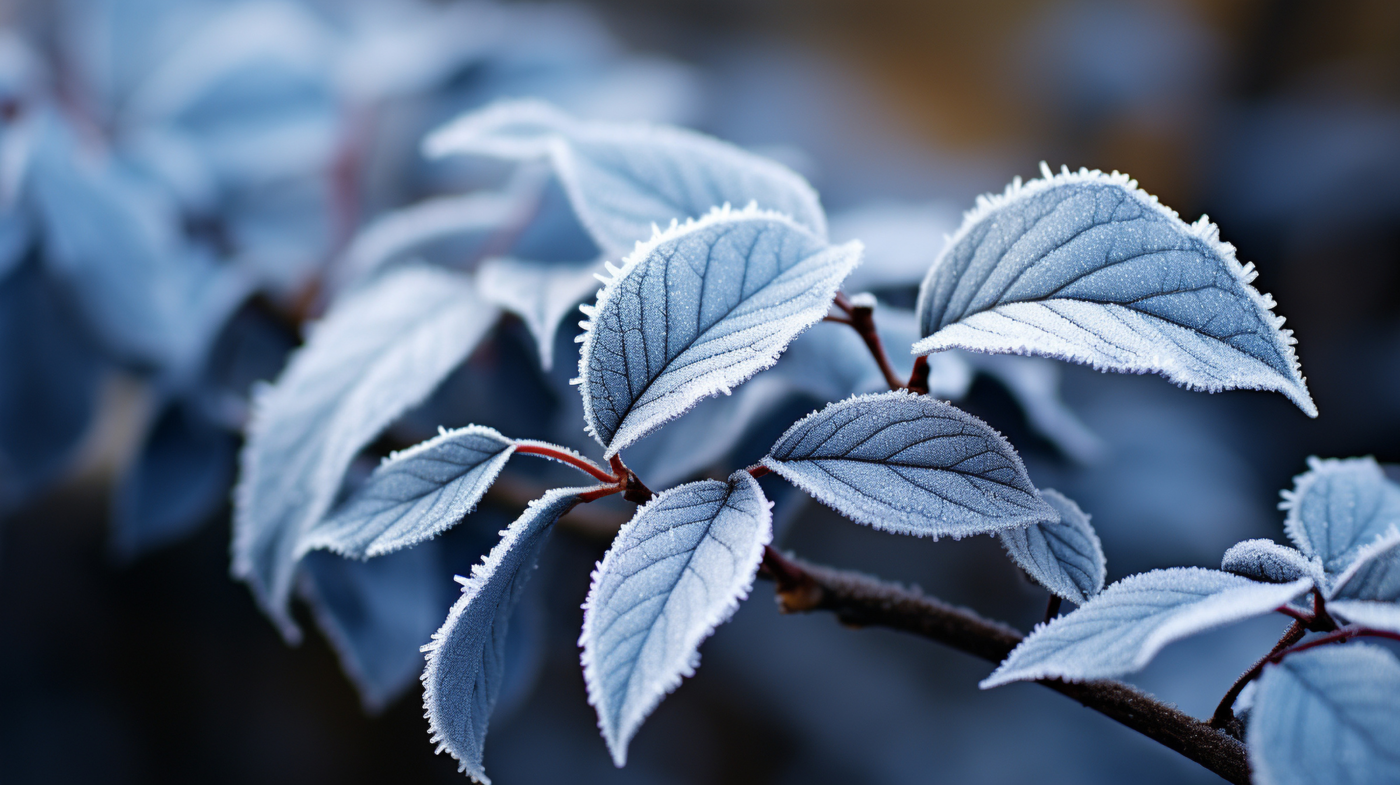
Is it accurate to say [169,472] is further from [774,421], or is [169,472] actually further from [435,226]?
[774,421]

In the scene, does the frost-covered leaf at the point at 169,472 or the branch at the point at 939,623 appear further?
the frost-covered leaf at the point at 169,472

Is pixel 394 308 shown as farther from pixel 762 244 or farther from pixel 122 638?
pixel 122 638

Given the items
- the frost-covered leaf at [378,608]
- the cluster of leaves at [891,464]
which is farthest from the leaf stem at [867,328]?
the frost-covered leaf at [378,608]

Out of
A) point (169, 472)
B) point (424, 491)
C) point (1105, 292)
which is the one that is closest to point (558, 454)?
point (424, 491)

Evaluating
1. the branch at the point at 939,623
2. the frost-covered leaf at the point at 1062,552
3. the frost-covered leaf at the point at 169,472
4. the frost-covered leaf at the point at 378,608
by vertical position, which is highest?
the frost-covered leaf at the point at 1062,552

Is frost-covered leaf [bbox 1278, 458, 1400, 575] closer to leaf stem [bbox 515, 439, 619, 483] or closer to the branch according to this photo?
the branch

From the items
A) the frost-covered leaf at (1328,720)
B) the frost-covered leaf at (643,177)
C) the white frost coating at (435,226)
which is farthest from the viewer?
the white frost coating at (435,226)

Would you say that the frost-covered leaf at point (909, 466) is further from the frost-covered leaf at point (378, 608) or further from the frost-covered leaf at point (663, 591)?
the frost-covered leaf at point (378, 608)
